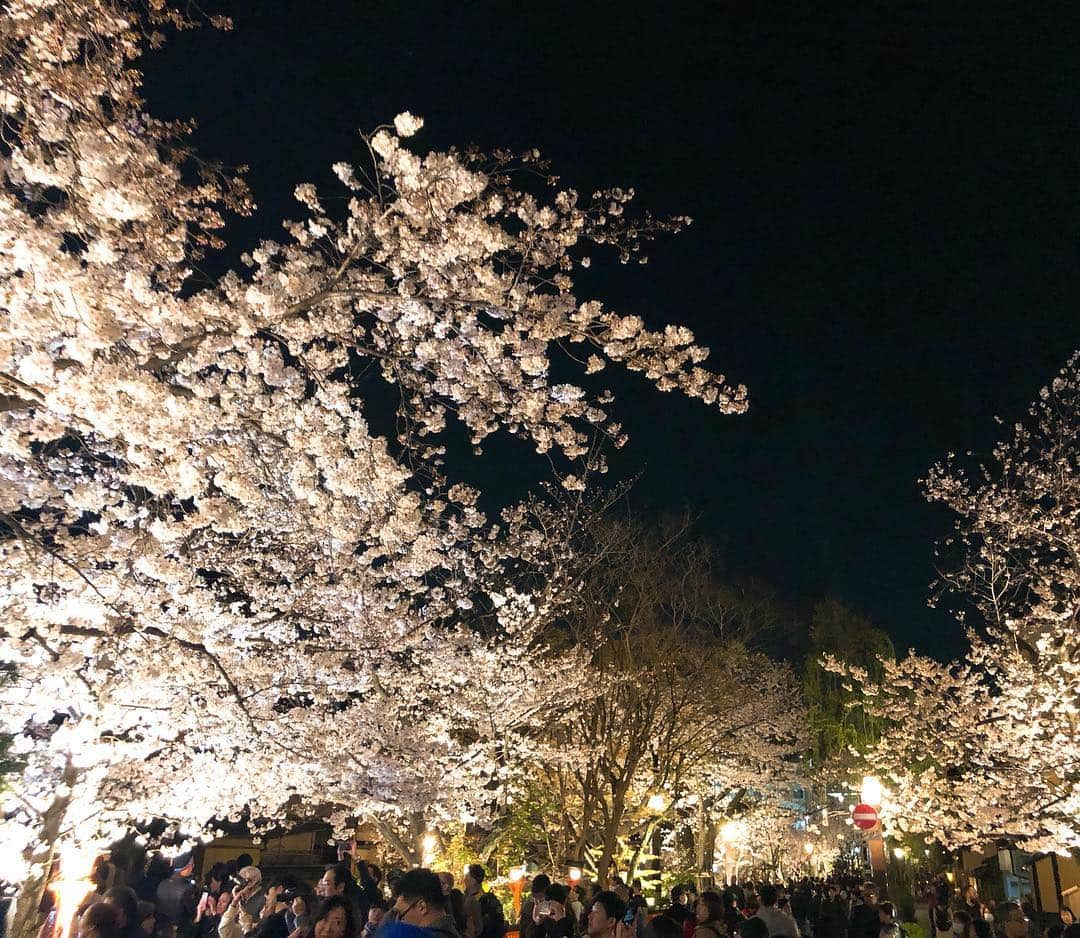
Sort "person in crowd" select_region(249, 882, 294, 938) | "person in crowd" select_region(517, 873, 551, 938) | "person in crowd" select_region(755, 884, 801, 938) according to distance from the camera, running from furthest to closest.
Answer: "person in crowd" select_region(517, 873, 551, 938)
"person in crowd" select_region(755, 884, 801, 938)
"person in crowd" select_region(249, 882, 294, 938)

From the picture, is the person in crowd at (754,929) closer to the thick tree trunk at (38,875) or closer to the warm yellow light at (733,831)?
the thick tree trunk at (38,875)

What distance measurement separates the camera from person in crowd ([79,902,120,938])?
458cm

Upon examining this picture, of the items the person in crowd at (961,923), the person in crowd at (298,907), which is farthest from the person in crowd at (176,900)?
the person in crowd at (961,923)

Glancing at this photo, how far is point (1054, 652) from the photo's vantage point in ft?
50.1

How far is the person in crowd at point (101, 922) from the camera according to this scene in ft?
15.0

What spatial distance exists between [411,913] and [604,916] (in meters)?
1.91

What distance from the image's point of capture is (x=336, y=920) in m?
4.31

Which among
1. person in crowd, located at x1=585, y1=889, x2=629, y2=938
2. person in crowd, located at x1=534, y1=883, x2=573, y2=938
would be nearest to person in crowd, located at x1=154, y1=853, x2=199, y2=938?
person in crowd, located at x1=534, y1=883, x2=573, y2=938

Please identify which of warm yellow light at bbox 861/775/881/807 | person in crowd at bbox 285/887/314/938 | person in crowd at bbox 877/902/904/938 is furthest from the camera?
warm yellow light at bbox 861/775/881/807

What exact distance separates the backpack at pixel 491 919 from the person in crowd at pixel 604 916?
10.4 feet

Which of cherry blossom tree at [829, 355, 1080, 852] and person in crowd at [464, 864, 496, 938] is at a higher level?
cherry blossom tree at [829, 355, 1080, 852]

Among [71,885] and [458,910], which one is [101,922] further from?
[71,885]

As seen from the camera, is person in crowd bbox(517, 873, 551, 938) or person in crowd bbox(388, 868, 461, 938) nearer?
person in crowd bbox(388, 868, 461, 938)

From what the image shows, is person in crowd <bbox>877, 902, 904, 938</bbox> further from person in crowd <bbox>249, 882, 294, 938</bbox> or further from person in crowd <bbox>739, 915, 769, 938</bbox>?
person in crowd <bbox>249, 882, 294, 938</bbox>
